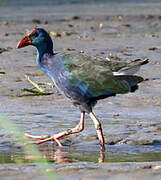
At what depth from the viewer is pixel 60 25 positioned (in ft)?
69.3

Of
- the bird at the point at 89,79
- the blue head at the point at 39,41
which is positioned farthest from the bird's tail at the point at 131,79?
the blue head at the point at 39,41

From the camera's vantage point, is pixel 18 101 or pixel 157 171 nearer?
pixel 157 171

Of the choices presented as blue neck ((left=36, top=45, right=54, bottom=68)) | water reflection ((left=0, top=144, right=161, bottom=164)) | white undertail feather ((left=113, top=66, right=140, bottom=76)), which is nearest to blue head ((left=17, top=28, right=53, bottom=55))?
blue neck ((left=36, top=45, right=54, bottom=68))

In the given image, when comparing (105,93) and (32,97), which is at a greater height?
(105,93)

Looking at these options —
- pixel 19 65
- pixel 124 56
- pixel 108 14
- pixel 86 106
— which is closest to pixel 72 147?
pixel 86 106

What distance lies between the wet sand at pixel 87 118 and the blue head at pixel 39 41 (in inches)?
36.8

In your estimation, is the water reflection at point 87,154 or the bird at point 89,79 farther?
the bird at point 89,79

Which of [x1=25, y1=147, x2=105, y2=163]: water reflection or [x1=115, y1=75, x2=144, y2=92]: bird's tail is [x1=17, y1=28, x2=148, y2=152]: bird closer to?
[x1=115, y1=75, x2=144, y2=92]: bird's tail

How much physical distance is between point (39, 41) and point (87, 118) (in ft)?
4.50

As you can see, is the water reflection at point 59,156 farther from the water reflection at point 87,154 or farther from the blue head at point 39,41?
the blue head at point 39,41

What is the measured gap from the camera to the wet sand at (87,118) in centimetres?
600

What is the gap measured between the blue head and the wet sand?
934mm

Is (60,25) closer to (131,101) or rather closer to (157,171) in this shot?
(131,101)

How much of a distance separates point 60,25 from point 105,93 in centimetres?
1365
